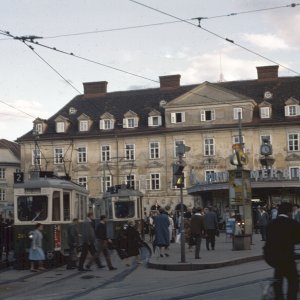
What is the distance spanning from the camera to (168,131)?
254 ft

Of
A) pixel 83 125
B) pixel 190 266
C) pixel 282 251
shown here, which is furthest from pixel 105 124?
pixel 282 251

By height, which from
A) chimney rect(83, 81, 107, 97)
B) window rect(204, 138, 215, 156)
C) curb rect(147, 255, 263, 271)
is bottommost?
curb rect(147, 255, 263, 271)

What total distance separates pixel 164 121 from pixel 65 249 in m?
53.4

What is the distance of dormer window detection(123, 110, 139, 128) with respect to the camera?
79562mm

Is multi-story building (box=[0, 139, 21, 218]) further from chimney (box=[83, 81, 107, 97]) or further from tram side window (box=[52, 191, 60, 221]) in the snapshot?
tram side window (box=[52, 191, 60, 221])

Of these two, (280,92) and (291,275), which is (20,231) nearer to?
(291,275)

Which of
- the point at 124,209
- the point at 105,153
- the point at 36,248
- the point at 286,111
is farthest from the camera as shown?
the point at 105,153

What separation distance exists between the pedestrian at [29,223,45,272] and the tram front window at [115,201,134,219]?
13705 millimetres

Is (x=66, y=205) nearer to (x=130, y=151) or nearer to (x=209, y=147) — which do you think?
(x=209, y=147)

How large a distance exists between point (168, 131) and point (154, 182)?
5.52 m

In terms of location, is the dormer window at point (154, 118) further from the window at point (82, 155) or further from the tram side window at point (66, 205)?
the tram side window at point (66, 205)

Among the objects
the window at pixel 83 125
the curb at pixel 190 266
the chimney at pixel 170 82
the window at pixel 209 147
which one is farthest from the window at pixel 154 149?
the curb at pixel 190 266

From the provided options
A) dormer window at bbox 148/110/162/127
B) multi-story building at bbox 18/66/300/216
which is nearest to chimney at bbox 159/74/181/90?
multi-story building at bbox 18/66/300/216

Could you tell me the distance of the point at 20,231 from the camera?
24.7 m
